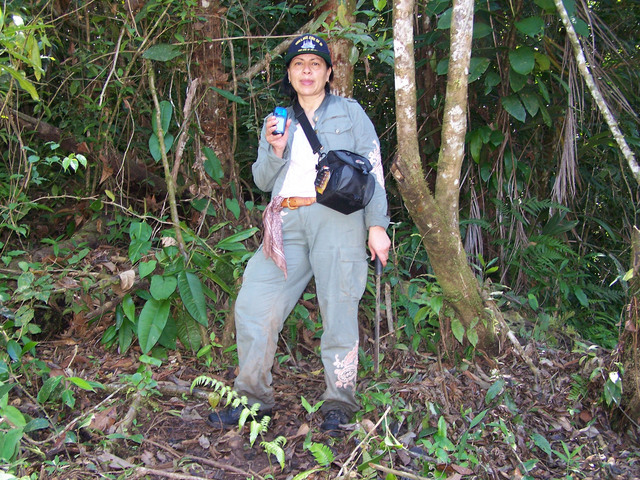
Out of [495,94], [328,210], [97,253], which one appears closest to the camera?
[328,210]

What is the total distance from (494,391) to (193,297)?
71.5 inches

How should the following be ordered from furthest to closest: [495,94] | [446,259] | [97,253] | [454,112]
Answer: [495,94] → [97,253] → [446,259] → [454,112]

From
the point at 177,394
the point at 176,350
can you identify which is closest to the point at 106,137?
the point at 176,350

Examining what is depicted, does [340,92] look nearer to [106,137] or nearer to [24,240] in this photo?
[106,137]

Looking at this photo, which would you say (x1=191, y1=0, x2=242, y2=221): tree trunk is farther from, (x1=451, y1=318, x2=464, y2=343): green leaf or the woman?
(x1=451, y1=318, x2=464, y2=343): green leaf

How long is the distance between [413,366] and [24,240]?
309 cm

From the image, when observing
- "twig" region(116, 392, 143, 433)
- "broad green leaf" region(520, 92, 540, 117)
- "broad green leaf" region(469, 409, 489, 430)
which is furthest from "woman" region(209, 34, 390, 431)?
"broad green leaf" region(520, 92, 540, 117)

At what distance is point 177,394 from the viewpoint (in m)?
3.17

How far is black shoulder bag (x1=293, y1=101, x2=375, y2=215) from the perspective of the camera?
265cm

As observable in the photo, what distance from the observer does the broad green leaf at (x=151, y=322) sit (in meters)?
3.28

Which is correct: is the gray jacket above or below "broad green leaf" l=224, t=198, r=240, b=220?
above

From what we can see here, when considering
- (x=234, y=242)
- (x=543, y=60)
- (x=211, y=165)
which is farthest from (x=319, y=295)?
(x=543, y=60)

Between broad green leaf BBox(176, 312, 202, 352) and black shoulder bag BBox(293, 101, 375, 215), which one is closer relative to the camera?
black shoulder bag BBox(293, 101, 375, 215)

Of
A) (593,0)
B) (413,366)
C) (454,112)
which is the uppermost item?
(593,0)
